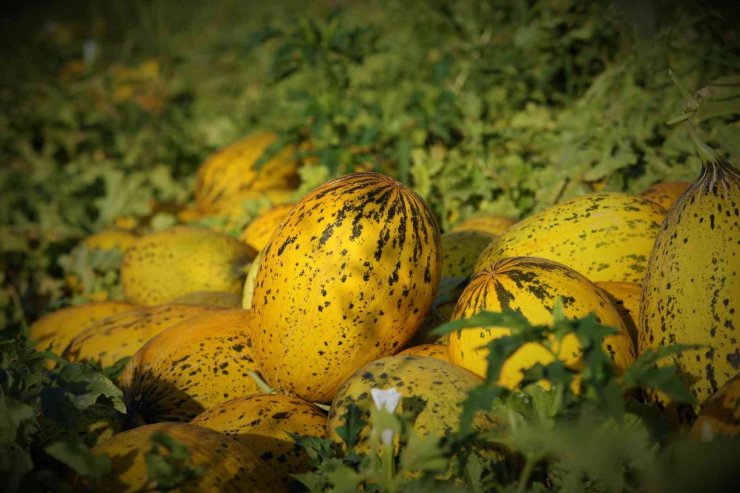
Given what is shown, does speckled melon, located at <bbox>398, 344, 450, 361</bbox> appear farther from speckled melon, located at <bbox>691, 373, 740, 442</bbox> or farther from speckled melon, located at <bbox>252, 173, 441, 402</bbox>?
speckled melon, located at <bbox>691, 373, 740, 442</bbox>

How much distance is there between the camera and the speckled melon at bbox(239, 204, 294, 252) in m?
3.73

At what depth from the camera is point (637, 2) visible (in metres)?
4.03

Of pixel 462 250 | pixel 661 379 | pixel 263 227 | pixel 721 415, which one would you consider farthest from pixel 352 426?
pixel 263 227

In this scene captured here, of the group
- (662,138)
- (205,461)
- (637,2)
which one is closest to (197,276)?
(205,461)

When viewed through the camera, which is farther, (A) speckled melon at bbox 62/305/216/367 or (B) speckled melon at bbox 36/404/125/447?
(A) speckled melon at bbox 62/305/216/367

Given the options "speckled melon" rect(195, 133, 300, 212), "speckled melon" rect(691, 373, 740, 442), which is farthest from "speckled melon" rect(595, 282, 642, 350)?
"speckled melon" rect(195, 133, 300, 212)

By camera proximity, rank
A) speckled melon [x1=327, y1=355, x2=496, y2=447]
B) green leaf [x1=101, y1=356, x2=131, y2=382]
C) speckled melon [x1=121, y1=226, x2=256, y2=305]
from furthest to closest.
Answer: speckled melon [x1=121, y1=226, x2=256, y2=305] → green leaf [x1=101, y1=356, x2=131, y2=382] → speckled melon [x1=327, y1=355, x2=496, y2=447]

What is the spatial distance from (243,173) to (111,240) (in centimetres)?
93

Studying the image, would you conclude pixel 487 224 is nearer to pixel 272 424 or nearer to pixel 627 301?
pixel 627 301

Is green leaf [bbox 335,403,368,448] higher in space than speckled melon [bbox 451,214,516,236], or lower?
lower

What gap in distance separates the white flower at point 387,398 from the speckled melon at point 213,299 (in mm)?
1636

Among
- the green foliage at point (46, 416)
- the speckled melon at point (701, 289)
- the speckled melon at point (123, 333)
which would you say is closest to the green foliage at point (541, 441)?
the speckled melon at point (701, 289)

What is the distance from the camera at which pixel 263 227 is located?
149 inches

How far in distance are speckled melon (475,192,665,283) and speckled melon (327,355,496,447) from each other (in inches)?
22.7
